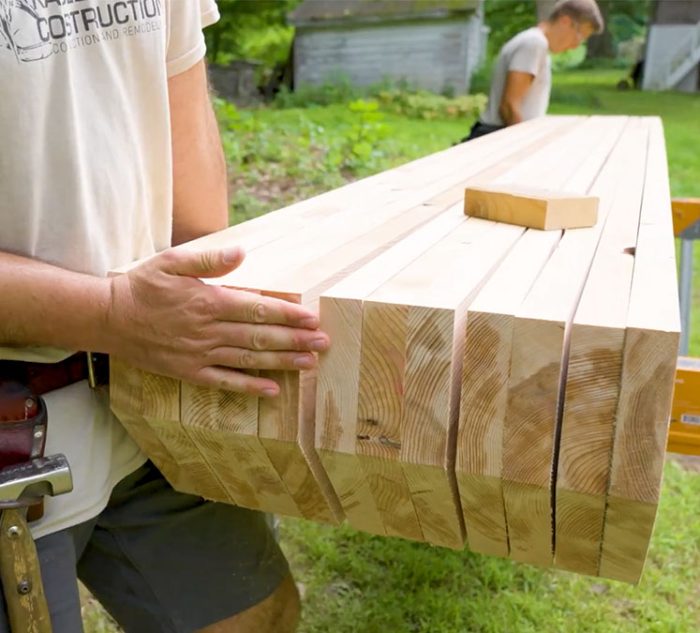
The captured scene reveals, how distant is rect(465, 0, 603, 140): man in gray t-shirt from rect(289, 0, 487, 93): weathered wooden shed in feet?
42.4

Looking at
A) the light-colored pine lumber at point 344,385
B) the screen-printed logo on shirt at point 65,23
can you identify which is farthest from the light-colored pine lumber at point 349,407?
the screen-printed logo on shirt at point 65,23

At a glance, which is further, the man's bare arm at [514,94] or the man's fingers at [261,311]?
the man's bare arm at [514,94]

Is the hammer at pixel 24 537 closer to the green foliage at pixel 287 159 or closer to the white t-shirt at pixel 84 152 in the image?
the white t-shirt at pixel 84 152

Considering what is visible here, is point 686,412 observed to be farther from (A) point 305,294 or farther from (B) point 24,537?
(B) point 24,537

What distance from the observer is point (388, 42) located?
18.8m

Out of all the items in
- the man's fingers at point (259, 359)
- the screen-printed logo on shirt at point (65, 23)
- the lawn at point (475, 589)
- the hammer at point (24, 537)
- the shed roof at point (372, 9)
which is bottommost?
the lawn at point (475, 589)

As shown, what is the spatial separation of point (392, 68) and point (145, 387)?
1862 centimetres

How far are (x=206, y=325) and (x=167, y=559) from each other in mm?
692

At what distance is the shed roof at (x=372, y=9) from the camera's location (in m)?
18.2

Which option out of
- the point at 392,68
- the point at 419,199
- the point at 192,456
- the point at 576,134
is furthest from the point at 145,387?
the point at 392,68

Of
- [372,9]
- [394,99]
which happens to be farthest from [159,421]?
[372,9]

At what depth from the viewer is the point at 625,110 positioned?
15266 millimetres

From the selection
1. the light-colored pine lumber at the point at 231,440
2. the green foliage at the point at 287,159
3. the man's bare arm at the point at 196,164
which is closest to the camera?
the light-colored pine lumber at the point at 231,440

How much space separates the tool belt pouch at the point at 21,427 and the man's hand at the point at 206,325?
0.23 metres
